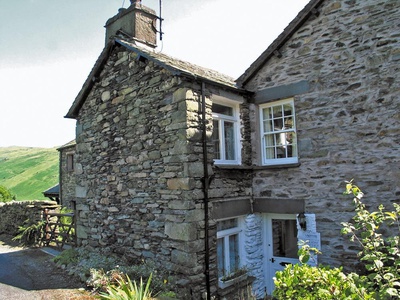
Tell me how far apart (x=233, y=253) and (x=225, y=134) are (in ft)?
9.30

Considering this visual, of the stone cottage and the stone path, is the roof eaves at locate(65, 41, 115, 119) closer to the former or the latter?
the stone cottage

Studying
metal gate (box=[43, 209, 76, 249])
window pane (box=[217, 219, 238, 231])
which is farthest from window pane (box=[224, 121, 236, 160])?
metal gate (box=[43, 209, 76, 249])

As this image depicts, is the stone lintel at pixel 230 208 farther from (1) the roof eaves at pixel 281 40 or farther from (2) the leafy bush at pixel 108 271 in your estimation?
(1) the roof eaves at pixel 281 40

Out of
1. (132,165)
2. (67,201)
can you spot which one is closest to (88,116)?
(132,165)

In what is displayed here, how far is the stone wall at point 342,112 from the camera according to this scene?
6375mm

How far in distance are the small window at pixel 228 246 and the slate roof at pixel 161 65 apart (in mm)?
3212

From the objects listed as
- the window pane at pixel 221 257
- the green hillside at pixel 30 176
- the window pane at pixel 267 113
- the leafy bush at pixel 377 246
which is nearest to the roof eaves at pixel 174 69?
the window pane at pixel 267 113

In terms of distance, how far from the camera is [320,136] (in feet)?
23.2

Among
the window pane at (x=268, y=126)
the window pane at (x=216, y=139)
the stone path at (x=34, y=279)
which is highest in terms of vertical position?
the window pane at (x=268, y=126)

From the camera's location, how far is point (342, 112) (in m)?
6.83

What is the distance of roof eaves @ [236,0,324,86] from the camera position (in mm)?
7305

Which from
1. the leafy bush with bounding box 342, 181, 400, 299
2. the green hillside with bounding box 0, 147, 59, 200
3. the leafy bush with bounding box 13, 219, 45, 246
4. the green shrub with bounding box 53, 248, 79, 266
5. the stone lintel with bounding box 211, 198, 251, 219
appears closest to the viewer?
the leafy bush with bounding box 342, 181, 400, 299

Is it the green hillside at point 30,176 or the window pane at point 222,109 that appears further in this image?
the green hillside at point 30,176

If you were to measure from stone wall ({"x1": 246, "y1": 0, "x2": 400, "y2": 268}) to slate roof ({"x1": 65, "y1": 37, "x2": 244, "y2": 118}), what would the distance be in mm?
1724
